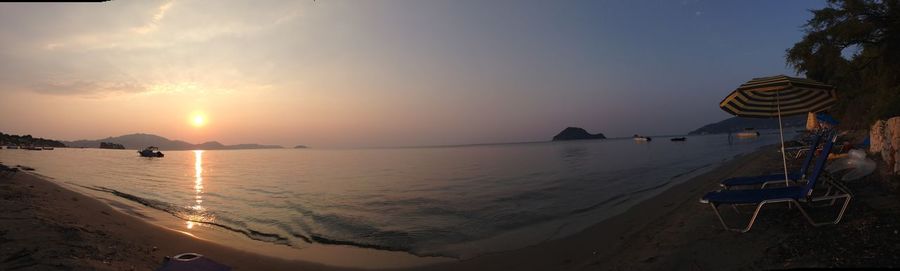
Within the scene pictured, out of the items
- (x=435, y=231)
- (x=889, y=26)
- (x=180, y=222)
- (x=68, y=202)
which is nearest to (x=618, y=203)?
(x=435, y=231)

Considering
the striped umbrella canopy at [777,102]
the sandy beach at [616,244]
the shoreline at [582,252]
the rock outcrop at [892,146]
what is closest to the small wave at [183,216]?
the sandy beach at [616,244]

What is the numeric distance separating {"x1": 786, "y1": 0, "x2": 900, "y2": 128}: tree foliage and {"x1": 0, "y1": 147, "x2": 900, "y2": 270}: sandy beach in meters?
19.4

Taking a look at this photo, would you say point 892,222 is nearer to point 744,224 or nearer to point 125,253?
point 744,224

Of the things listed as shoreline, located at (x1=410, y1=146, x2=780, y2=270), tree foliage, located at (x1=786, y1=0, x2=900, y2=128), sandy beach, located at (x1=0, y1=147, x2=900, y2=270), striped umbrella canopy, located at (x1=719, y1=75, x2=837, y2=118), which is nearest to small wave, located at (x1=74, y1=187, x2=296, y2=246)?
sandy beach, located at (x1=0, y1=147, x2=900, y2=270)

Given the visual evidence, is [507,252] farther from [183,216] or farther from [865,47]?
[865,47]

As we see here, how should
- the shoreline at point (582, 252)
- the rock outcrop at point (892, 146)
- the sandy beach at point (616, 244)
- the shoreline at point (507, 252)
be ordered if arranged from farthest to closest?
1. the rock outcrop at point (892, 146)
2. the shoreline at point (507, 252)
3. the shoreline at point (582, 252)
4. the sandy beach at point (616, 244)

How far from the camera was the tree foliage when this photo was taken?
2117 centimetres

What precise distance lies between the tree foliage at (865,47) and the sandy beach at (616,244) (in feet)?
63.6

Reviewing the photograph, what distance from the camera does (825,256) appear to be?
4.79m

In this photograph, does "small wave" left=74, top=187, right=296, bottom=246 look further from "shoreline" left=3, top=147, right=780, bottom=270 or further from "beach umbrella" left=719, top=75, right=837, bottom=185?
"beach umbrella" left=719, top=75, right=837, bottom=185

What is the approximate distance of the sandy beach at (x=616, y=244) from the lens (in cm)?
518

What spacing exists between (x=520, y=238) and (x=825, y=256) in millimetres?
6115

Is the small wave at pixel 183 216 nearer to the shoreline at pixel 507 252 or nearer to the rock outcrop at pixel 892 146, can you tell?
the shoreline at pixel 507 252

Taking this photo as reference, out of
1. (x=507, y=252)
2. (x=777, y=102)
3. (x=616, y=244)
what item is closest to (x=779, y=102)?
(x=777, y=102)
